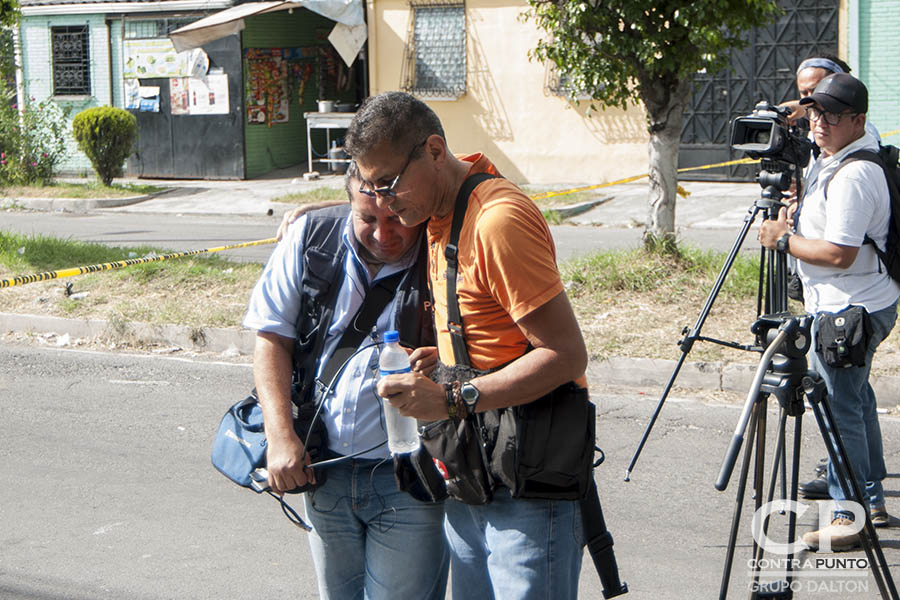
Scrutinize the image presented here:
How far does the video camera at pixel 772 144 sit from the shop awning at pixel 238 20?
1547cm

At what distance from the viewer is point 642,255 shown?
9.20m

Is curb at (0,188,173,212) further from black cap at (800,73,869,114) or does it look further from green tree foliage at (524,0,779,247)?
black cap at (800,73,869,114)

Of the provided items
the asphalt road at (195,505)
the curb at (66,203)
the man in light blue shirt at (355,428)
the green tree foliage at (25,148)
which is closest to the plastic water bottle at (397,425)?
the man in light blue shirt at (355,428)

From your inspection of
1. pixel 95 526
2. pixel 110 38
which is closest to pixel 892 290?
pixel 95 526

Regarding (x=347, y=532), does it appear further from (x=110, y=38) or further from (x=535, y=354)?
(x=110, y=38)

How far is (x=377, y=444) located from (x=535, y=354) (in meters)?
0.63

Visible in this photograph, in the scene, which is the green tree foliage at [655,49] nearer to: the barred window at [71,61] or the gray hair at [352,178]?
the gray hair at [352,178]

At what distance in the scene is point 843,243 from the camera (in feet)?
14.5

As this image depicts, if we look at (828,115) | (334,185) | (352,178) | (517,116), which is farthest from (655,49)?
(334,185)

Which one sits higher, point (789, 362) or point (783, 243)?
point (783, 243)

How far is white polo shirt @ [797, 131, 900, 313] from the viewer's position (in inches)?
175

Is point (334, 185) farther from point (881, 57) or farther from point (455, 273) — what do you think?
point (455, 273)

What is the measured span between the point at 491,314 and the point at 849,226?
2233 mm

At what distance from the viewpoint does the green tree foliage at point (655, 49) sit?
8.64 meters
